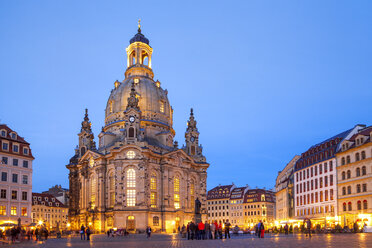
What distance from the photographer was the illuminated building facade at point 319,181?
84.0m

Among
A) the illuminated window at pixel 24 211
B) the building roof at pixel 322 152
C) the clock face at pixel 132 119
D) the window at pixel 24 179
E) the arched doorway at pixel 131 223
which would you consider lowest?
the arched doorway at pixel 131 223

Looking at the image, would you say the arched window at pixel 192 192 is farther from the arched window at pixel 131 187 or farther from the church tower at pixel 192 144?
the arched window at pixel 131 187

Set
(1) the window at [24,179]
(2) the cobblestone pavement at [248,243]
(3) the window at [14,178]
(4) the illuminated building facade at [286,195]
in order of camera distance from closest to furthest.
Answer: (2) the cobblestone pavement at [248,243] < (3) the window at [14,178] < (1) the window at [24,179] < (4) the illuminated building facade at [286,195]

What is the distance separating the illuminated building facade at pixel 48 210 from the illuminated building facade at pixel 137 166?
3273cm

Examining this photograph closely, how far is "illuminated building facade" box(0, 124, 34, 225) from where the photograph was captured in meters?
78.9

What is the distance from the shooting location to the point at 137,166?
3637 inches

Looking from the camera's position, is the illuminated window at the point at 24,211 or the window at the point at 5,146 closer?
the window at the point at 5,146

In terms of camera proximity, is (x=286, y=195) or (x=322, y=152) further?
(x=286, y=195)

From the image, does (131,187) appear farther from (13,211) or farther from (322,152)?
(322,152)

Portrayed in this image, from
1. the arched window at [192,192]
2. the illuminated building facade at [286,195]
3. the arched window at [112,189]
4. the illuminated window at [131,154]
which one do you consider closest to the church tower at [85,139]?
the arched window at [112,189]

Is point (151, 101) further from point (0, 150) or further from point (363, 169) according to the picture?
point (363, 169)

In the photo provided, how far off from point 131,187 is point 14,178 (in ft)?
71.6

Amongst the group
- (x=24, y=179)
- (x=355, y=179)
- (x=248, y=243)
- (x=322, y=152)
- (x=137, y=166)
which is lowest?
(x=248, y=243)

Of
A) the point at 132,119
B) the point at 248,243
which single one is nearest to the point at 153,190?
the point at 132,119
